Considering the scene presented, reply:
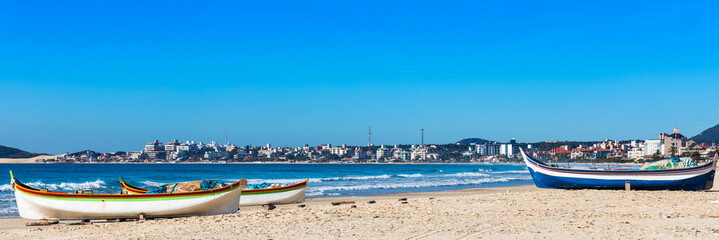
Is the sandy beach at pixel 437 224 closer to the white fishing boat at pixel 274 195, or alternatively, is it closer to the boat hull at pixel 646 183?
the white fishing boat at pixel 274 195

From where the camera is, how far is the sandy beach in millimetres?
11820

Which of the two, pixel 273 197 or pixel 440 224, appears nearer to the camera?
pixel 440 224

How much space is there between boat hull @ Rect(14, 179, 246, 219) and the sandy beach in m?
0.39

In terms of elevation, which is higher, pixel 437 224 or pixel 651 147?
pixel 651 147

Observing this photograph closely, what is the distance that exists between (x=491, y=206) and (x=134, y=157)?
194 metres

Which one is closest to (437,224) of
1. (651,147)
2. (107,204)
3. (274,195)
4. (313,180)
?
(107,204)

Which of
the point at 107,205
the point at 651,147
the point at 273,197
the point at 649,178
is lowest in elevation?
the point at 273,197

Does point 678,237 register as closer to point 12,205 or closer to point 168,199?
point 168,199

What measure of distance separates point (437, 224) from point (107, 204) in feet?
26.6

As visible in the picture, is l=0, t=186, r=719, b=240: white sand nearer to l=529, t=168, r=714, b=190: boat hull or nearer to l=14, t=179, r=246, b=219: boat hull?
l=14, t=179, r=246, b=219: boat hull

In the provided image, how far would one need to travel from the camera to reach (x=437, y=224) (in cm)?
1342

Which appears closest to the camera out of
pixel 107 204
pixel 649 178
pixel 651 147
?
pixel 107 204

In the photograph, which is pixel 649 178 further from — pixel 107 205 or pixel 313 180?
pixel 313 180

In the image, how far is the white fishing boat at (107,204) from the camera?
51.7 ft
